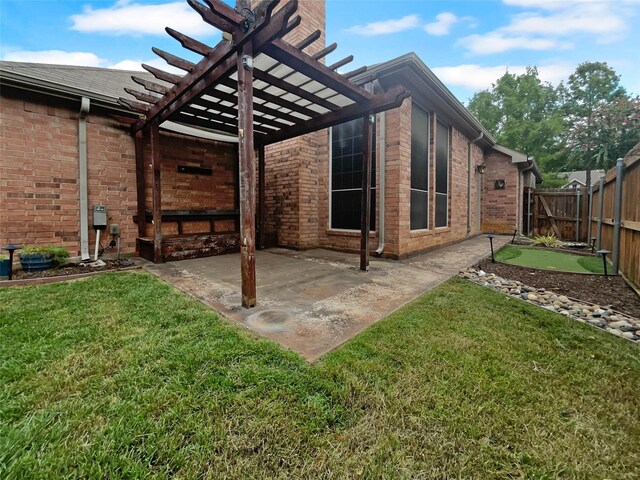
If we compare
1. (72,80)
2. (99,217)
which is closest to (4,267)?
(99,217)

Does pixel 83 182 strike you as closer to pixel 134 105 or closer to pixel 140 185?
pixel 140 185

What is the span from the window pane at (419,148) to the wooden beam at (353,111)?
6.39 feet

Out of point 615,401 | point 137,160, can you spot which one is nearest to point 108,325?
point 615,401

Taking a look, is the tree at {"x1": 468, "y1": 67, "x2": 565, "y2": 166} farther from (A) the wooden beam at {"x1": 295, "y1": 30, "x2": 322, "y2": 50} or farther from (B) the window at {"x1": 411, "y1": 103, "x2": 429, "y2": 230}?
(A) the wooden beam at {"x1": 295, "y1": 30, "x2": 322, "y2": 50}

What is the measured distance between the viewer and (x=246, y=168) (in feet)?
9.43

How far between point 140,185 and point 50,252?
6.27 ft

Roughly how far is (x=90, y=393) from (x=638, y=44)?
13.5 metres

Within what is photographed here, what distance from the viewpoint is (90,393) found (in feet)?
5.15

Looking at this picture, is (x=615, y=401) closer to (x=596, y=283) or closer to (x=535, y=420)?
(x=535, y=420)

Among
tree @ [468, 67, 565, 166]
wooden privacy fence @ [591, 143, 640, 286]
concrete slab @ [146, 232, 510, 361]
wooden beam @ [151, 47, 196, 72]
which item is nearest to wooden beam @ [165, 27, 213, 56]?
wooden beam @ [151, 47, 196, 72]

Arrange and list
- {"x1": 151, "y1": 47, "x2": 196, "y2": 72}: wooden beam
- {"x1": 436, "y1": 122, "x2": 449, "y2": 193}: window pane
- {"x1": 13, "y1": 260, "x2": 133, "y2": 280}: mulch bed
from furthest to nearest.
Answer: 1. {"x1": 436, "y1": 122, "x2": 449, "y2": 193}: window pane
2. {"x1": 13, "y1": 260, "x2": 133, "y2": 280}: mulch bed
3. {"x1": 151, "y1": 47, "x2": 196, "y2": 72}: wooden beam

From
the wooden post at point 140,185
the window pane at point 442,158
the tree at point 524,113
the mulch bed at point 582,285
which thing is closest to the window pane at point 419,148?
the window pane at point 442,158

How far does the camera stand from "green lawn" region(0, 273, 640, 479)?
3.93 ft

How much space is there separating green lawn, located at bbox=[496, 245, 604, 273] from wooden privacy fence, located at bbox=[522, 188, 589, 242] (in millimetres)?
4468
